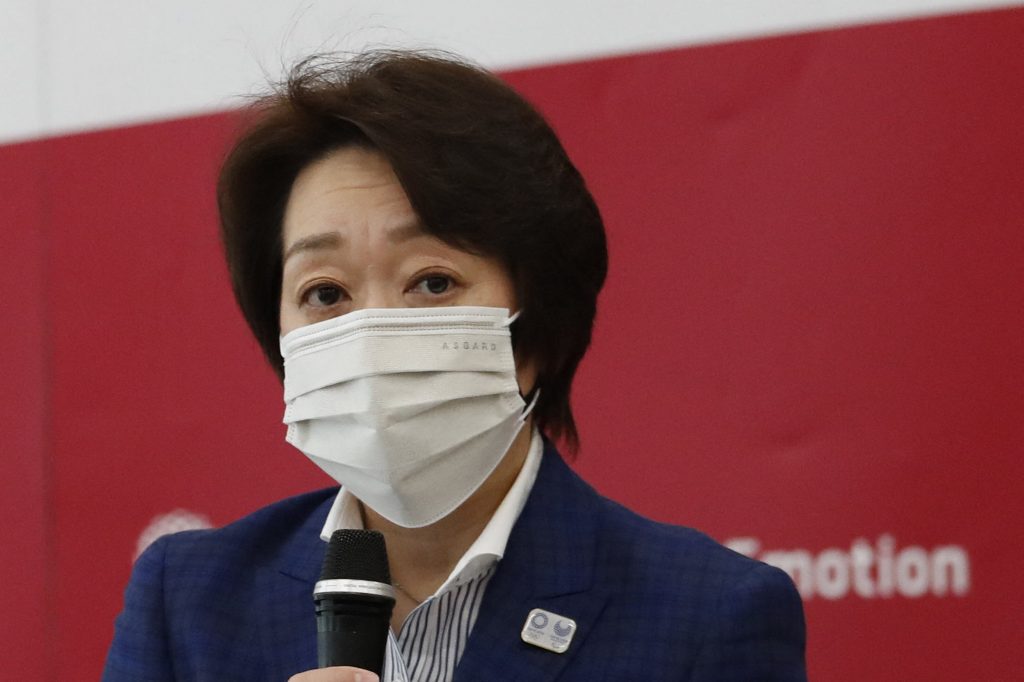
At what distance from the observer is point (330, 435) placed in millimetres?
1432

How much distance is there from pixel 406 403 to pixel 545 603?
27 cm

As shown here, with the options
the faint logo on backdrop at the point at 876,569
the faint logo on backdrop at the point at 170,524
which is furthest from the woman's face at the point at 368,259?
the faint logo on backdrop at the point at 170,524

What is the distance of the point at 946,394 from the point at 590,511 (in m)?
0.58

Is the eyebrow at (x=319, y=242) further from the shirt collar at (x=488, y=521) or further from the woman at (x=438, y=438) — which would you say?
the shirt collar at (x=488, y=521)

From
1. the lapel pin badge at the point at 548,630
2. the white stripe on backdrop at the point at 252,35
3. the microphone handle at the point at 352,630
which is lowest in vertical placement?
the microphone handle at the point at 352,630

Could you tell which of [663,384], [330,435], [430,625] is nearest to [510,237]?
[330,435]

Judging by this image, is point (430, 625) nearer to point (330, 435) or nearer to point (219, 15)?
point (330, 435)

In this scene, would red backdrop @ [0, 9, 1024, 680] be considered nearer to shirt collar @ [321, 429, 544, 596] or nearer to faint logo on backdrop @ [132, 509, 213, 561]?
faint logo on backdrop @ [132, 509, 213, 561]

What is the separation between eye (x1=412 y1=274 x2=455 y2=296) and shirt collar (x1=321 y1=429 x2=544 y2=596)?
0.76 ft

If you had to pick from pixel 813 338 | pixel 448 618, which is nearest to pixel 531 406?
pixel 448 618

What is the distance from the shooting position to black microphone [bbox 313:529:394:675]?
1.15 m

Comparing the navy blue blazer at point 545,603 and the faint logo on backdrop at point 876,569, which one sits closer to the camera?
the navy blue blazer at point 545,603

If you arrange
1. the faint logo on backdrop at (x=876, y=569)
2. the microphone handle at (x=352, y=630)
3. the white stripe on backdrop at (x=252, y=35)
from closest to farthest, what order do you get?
the microphone handle at (x=352, y=630)
the faint logo on backdrop at (x=876, y=569)
the white stripe on backdrop at (x=252, y=35)

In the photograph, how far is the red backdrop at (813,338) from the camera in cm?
181
